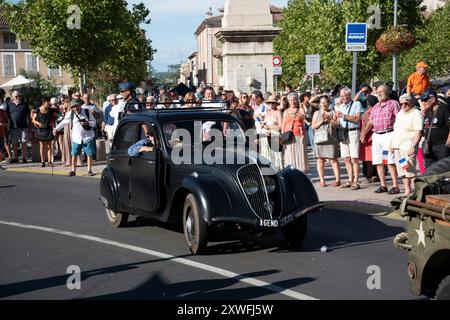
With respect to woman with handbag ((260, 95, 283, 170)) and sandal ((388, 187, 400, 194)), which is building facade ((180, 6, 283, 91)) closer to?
woman with handbag ((260, 95, 283, 170))

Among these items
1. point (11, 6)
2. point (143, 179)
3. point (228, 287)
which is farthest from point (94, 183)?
point (11, 6)

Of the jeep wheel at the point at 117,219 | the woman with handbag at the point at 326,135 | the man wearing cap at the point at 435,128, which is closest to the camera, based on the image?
the jeep wheel at the point at 117,219

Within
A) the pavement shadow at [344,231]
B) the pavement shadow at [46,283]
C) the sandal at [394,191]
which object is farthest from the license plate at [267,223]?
the sandal at [394,191]

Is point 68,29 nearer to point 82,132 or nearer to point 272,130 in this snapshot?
point 82,132

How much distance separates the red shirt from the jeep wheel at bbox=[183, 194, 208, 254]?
543cm

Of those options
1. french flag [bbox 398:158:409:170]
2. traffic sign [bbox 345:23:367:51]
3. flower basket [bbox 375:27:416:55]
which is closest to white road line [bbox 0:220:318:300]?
french flag [bbox 398:158:409:170]

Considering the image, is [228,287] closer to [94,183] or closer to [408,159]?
[408,159]

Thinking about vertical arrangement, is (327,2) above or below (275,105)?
above

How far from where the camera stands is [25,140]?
21656 mm

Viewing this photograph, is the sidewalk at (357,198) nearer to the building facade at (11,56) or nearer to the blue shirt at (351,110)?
the blue shirt at (351,110)

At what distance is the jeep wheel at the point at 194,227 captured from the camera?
29.5ft

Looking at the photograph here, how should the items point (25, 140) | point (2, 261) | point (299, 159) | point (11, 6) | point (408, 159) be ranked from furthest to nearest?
point (11, 6) < point (25, 140) < point (299, 159) < point (408, 159) < point (2, 261)

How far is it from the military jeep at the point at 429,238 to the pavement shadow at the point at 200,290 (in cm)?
173

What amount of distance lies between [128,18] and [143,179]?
118 feet
